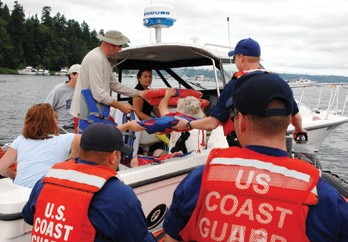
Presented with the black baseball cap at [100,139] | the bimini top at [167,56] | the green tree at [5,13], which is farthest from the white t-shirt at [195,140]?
the green tree at [5,13]

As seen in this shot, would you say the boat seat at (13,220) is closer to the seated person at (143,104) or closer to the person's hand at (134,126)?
the person's hand at (134,126)

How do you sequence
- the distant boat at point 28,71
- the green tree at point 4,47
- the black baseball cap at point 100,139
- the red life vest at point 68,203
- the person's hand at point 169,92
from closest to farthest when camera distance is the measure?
the red life vest at point 68,203 → the black baseball cap at point 100,139 → the person's hand at point 169,92 → the distant boat at point 28,71 → the green tree at point 4,47

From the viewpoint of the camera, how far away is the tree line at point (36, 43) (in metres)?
88.4

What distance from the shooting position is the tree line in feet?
290

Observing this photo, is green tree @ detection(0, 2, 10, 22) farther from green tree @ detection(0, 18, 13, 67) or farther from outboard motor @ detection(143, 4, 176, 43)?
outboard motor @ detection(143, 4, 176, 43)

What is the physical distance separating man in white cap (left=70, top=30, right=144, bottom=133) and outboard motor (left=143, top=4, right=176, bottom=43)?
141cm

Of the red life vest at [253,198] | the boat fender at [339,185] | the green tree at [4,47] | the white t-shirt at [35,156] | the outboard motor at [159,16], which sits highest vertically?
the outboard motor at [159,16]

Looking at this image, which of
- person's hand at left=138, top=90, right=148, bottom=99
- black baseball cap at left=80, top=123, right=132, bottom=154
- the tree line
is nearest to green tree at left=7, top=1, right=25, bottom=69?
the tree line

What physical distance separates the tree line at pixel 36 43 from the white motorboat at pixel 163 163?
83.7 meters

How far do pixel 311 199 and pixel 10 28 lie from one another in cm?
10509

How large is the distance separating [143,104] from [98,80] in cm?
104

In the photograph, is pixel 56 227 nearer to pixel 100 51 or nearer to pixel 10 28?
pixel 100 51

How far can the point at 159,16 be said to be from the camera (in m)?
5.77

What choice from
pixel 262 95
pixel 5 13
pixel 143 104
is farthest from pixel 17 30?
pixel 262 95
